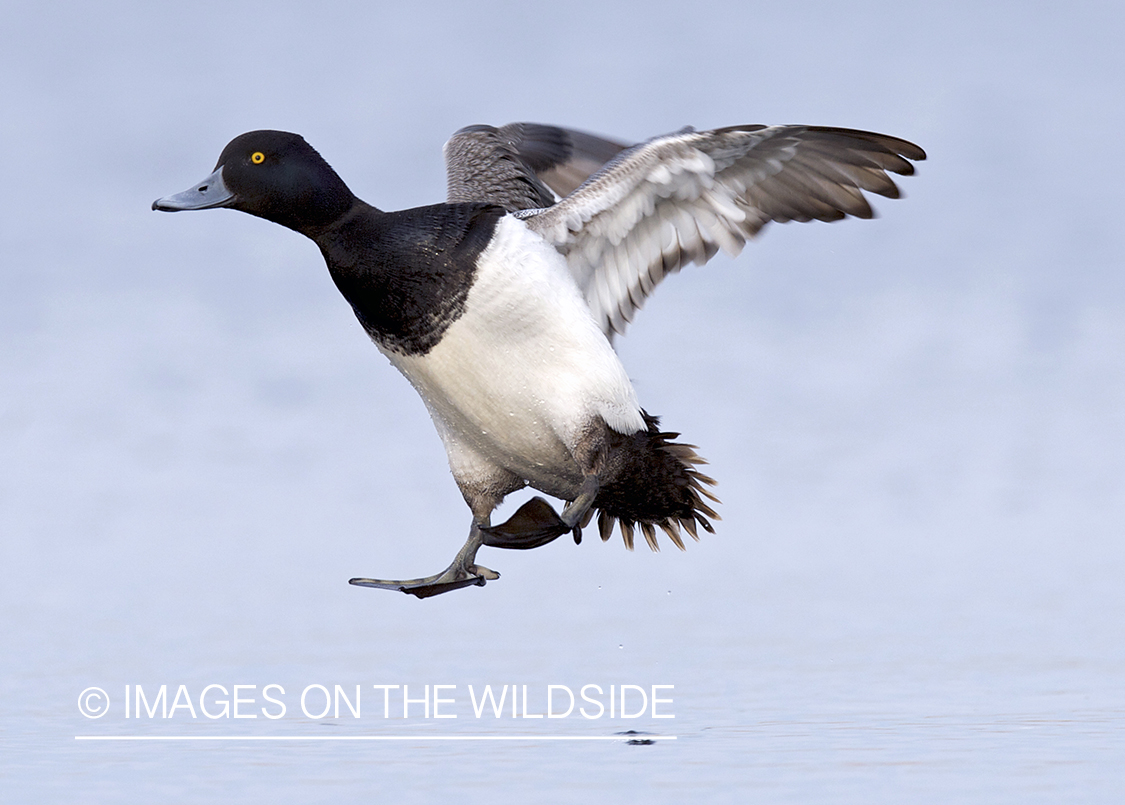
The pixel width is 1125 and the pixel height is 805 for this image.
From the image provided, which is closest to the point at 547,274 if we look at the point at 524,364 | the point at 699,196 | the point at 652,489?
the point at 524,364

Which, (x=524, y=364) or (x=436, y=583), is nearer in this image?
(x=524, y=364)

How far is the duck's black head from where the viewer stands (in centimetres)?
635

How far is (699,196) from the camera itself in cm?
663

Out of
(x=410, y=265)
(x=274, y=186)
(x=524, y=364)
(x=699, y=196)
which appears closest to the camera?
(x=410, y=265)

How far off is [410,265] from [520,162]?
2418mm

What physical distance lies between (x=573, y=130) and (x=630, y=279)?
2.43 metres

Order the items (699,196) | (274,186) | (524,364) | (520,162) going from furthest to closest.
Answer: (520,162) → (699,196) → (274,186) → (524,364)

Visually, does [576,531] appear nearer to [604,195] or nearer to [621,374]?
[621,374]

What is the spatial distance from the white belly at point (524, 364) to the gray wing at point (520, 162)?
1704mm

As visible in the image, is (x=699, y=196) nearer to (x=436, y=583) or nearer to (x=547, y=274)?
(x=547, y=274)

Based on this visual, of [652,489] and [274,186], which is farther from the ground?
[274,186]

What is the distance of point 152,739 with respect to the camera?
22.5ft

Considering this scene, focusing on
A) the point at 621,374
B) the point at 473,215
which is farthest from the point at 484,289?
the point at 621,374

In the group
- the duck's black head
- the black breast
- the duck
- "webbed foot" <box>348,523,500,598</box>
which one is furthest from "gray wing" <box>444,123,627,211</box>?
"webbed foot" <box>348,523,500,598</box>
